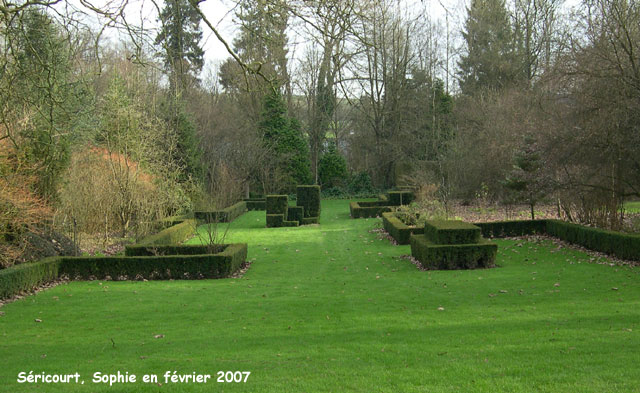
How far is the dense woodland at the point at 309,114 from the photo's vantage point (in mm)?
7004

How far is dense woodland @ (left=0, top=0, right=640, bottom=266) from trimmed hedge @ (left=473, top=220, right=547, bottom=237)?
1.10 meters

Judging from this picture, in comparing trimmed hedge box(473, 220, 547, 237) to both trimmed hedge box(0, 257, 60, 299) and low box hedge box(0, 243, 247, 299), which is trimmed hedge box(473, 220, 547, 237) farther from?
trimmed hedge box(0, 257, 60, 299)

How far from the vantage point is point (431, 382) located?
455cm

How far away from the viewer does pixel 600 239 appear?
1268cm

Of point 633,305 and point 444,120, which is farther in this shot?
point 444,120

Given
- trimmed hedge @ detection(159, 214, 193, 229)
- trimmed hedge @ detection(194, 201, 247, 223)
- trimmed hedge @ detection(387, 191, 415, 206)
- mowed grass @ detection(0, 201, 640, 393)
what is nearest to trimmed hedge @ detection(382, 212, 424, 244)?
mowed grass @ detection(0, 201, 640, 393)

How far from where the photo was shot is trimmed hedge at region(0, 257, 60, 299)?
31.2 ft

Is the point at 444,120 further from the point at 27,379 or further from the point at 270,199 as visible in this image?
the point at 27,379

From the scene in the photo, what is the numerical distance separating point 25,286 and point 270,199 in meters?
14.3

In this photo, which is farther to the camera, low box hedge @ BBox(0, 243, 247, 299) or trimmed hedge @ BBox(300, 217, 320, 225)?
trimmed hedge @ BBox(300, 217, 320, 225)

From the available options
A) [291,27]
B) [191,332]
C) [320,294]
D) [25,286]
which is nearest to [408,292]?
[320,294]

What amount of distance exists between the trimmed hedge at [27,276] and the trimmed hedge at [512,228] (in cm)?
1230

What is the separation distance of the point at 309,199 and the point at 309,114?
16.5 meters

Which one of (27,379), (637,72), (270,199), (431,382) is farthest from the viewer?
(270,199)
